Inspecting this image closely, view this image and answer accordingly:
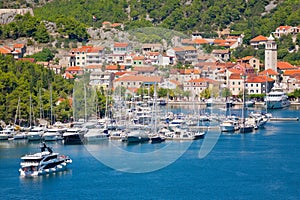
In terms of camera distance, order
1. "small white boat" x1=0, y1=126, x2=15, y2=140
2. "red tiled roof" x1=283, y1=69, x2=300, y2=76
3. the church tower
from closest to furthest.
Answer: "small white boat" x1=0, y1=126, x2=15, y2=140 < "red tiled roof" x1=283, y1=69, x2=300, y2=76 < the church tower

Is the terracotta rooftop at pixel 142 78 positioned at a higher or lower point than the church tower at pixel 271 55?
lower

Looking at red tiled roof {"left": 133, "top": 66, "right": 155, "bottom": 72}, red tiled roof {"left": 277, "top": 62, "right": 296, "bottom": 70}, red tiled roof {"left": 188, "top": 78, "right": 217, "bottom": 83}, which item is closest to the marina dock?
red tiled roof {"left": 188, "top": 78, "right": 217, "bottom": 83}

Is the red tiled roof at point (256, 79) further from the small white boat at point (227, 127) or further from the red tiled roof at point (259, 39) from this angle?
the small white boat at point (227, 127)

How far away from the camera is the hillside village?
96.8 ft

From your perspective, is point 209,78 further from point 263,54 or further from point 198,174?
point 198,174

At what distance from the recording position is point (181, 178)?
22.8 m

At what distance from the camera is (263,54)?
49688 millimetres

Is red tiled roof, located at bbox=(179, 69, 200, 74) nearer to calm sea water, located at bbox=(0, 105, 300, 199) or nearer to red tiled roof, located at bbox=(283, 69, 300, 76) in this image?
calm sea water, located at bbox=(0, 105, 300, 199)

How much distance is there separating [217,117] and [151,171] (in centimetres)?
1071

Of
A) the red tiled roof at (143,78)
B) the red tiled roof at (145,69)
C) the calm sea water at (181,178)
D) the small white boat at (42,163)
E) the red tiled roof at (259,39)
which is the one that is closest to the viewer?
the calm sea water at (181,178)

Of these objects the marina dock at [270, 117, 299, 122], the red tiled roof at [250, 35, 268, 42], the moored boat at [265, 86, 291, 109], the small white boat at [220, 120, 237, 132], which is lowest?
the small white boat at [220, 120, 237, 132]

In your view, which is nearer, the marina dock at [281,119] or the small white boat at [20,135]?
the small white boat at [20,135]

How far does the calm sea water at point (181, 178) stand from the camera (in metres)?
21.3

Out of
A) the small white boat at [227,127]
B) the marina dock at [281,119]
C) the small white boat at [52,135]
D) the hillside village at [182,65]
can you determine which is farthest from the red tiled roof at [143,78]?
the marina dock at [281,119]
